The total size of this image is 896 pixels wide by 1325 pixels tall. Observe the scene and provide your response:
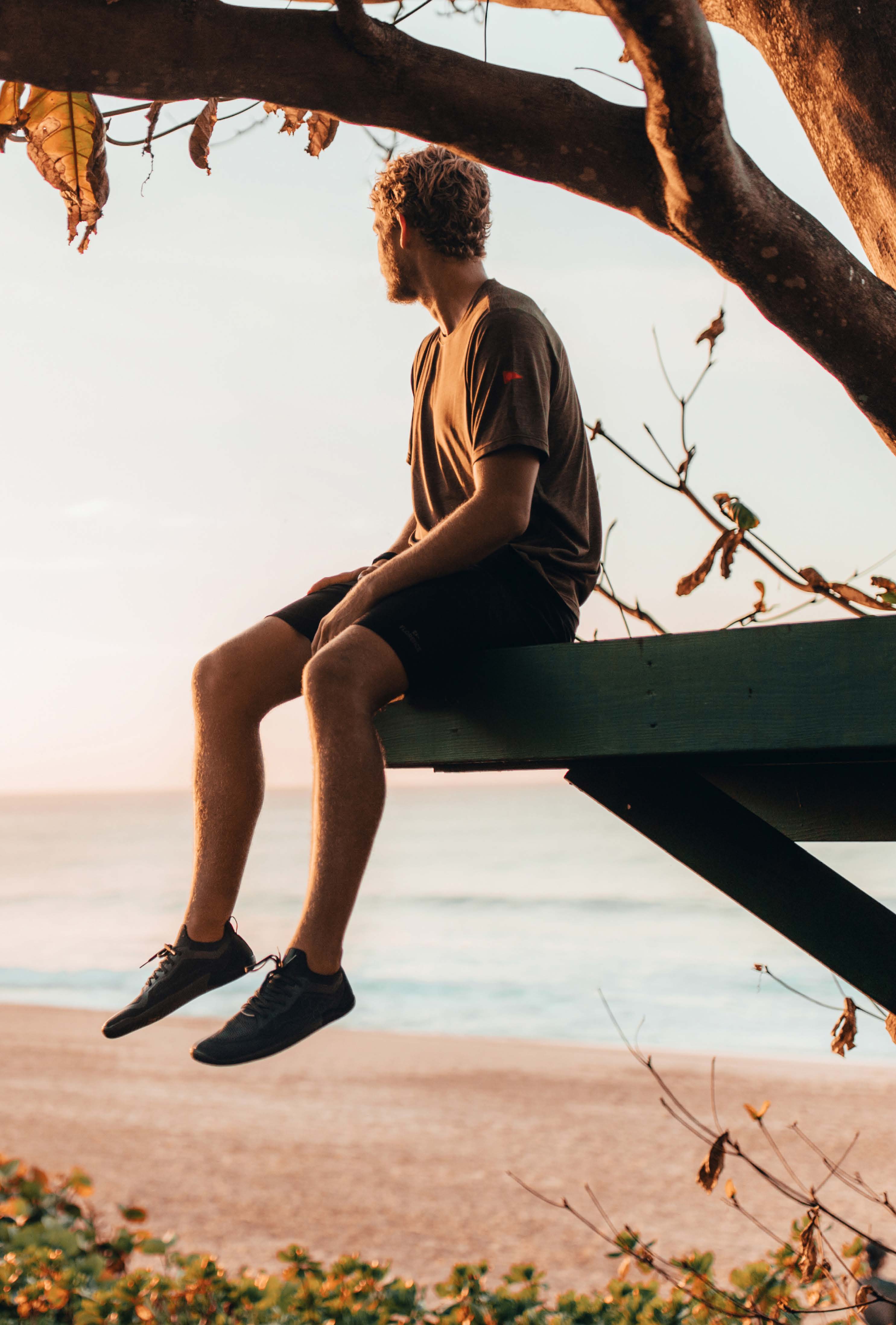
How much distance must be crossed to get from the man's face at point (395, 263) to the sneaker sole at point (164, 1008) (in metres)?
1.35

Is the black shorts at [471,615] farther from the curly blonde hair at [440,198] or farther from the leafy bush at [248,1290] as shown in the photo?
the leafy bush at [248,1290]

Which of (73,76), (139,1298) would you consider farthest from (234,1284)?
(73,76)

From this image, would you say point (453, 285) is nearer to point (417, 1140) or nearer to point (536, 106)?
point (536, 106)

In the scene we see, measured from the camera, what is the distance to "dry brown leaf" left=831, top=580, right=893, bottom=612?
5.91 ft

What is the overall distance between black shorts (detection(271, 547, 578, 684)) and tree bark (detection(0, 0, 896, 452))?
1.96 feet

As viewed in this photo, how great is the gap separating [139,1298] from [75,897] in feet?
120

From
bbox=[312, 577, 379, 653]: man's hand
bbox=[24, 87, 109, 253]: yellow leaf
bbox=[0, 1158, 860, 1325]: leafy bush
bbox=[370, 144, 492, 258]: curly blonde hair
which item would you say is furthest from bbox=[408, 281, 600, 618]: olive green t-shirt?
bbox=[0, 1158, 860, 1325]: leafy bush

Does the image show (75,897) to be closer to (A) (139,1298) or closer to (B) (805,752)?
(A) (139,1298)

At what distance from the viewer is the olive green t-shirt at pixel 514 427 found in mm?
1860

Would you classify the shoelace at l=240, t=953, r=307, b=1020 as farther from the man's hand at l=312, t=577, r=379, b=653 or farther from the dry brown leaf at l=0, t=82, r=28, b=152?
the dry brown leaf at l=0, t=82, r=28, b=152

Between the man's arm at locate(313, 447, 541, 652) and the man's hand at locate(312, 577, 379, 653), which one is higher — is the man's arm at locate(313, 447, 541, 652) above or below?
above

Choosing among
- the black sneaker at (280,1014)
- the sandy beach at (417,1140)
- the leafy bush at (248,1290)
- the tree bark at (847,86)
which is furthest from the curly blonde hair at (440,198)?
the sandy beach at (417,1140)

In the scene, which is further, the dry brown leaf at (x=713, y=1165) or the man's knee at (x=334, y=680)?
the dry brown leaf at (x=713, y=1165)

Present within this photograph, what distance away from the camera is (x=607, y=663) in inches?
59.2
